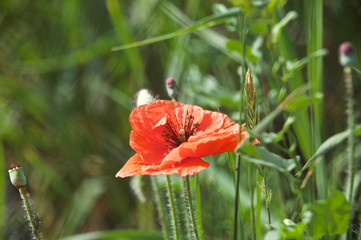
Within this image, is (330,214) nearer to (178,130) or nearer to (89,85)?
(178,130)

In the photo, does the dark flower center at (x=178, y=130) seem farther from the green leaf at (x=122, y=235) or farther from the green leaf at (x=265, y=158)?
the green leaf at (x=122, y=235)

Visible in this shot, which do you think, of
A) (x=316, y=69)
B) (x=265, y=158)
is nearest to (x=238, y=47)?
(x=316, y=69)

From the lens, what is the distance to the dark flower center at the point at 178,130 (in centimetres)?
52

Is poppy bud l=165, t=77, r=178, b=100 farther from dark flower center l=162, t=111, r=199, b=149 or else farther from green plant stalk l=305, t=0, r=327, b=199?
green plant stalk l=305, t=0, r=327, b=199

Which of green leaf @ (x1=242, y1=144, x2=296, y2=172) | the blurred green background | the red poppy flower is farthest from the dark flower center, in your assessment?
the blurred green background

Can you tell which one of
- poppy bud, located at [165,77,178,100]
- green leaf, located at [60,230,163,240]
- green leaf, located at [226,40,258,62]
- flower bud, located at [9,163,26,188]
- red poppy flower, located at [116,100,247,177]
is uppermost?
green leaf, located at [226,40,258,62]

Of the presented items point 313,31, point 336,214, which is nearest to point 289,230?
point 336,214

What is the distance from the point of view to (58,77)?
56.1 inches

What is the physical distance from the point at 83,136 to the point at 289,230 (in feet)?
3.35

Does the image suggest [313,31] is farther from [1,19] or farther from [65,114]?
[1,19]

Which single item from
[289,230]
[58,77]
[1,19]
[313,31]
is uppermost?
[1,19]

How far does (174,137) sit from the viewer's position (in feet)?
1.75

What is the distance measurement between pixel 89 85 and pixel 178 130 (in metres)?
0.90

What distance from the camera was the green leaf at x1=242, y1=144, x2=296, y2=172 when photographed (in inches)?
15.3
